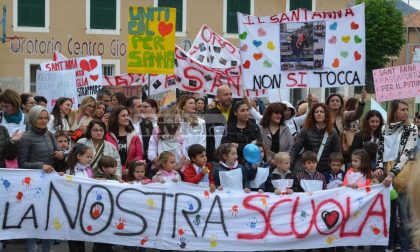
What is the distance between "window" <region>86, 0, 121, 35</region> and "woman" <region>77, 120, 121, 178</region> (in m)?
21.4

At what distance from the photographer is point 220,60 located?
16.2 m

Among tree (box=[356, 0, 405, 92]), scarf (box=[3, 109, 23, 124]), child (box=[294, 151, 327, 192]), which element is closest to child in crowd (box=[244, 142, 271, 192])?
child (box=[294, 151, 327, 192])

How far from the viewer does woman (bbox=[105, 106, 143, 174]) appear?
9.39m

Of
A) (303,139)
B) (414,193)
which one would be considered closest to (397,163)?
(303,139)

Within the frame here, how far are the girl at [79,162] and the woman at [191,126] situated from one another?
147 cm

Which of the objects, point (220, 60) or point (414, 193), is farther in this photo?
point (220, 60)

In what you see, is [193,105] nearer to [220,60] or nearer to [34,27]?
[220,60]

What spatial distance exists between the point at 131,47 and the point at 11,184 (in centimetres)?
454

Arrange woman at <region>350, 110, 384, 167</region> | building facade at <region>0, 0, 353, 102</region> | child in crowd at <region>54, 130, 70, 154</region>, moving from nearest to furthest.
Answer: child in crowd at <region>54, 130, 70, 154</region> < woman at <region>350, 110, 384, 167</region> < building facade at <region>0, 0, 353, 102</region>

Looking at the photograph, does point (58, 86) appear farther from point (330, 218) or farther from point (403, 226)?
point (403, 226)

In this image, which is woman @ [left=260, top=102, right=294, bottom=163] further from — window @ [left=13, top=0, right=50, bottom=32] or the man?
window @ [left=13, top=0, right=50, bottom=32]

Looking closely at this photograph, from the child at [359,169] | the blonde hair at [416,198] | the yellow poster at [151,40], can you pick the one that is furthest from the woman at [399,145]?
the blonde hair at [416,198]

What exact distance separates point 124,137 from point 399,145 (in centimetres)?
314

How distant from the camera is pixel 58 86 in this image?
1277cm
